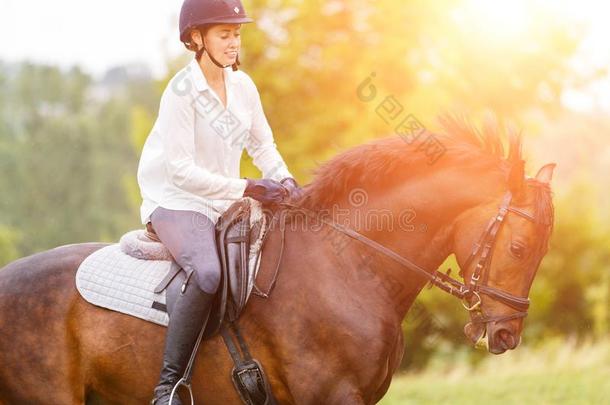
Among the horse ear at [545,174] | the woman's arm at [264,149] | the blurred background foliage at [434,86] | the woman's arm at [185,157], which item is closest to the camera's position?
the horse ear at [545,174]

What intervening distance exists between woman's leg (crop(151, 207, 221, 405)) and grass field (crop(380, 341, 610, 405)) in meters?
6.27

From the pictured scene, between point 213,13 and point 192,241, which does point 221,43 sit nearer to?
point 213,13

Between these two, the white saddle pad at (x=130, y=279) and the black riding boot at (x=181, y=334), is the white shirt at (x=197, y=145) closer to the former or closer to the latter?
the white saddle pad at (x=130, y=279)

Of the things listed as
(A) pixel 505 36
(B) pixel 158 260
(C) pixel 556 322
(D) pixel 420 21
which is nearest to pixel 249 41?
(D) pixel 420 21

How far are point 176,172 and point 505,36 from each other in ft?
66.3

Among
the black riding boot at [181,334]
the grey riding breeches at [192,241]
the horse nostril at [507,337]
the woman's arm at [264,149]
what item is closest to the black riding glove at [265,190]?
the grey riding breeches at [192,241]

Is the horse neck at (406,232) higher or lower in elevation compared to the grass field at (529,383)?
higher

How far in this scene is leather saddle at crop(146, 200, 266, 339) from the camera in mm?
4520

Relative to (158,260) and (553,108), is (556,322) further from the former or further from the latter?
(158,260)

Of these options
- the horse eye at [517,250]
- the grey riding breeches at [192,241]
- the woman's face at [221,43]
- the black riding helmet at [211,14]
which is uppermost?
the black riding helmet at [211,14]

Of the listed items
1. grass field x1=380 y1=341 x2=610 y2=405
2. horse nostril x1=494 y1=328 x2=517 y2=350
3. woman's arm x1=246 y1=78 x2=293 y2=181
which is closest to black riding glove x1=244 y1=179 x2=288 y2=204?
woman's arm x1=246 y1=78 x2=293 y2=181

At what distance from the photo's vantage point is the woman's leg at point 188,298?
446cm

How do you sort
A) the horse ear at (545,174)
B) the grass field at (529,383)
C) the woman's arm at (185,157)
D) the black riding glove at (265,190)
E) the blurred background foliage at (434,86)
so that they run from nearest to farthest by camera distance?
the horse ear at (545,174) < the woman's arm at (185,157) < the black riding glove at (265,190) < the grass field at (529,383) < the blurred background foliage at (434,86)

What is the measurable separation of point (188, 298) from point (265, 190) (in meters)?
0.81
